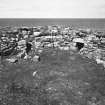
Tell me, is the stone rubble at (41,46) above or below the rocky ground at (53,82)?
above

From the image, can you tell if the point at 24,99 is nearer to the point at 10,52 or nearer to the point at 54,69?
the point at 54,69

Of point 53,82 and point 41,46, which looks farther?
point 41,46

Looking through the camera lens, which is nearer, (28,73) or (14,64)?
(28,73)

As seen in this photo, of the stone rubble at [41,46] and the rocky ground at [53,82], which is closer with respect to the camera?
the rocky ground at [53,82]

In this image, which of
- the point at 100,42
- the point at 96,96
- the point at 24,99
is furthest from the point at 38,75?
the point at 100,42

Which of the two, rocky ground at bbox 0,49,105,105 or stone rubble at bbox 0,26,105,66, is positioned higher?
stone rubble at bbox 0,26,105,66

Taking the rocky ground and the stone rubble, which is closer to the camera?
the rocky ground

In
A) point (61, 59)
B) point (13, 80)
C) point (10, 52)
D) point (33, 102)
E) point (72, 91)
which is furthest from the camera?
point (10, 52)

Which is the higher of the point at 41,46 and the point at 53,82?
the point at 41,46
